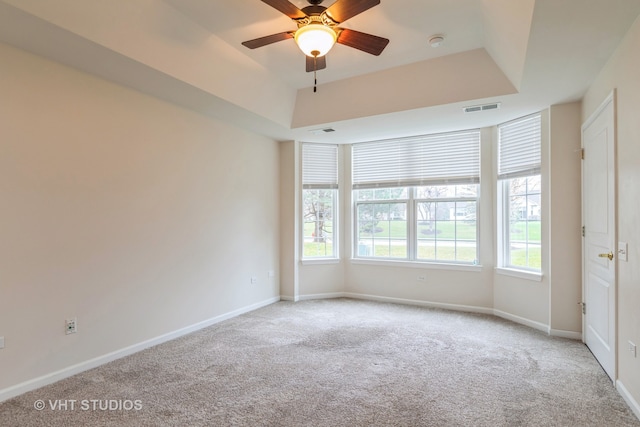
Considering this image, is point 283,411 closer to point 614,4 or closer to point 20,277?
point 20,277

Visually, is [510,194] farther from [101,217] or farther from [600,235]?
[101,217]

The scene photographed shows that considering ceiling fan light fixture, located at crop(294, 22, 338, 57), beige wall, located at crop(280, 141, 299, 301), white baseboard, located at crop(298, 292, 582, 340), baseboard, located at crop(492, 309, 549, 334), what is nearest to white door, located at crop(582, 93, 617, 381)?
white baseboard, located at crop(298, 292, 582, 340)

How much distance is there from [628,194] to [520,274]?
2127 mm

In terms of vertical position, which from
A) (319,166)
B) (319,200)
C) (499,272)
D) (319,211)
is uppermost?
(319,166)

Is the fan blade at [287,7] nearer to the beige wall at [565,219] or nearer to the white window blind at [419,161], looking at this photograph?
the beige wall at [565,219]

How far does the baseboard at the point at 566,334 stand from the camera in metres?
3.72

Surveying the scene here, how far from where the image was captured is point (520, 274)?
431cm

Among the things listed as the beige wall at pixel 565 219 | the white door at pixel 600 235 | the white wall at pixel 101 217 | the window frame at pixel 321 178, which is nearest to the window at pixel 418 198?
the window frame at pixel 321 178

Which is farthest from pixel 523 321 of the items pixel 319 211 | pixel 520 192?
pixel 319 211

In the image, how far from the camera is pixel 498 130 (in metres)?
4.65

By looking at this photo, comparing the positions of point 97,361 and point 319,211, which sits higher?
point 319,211

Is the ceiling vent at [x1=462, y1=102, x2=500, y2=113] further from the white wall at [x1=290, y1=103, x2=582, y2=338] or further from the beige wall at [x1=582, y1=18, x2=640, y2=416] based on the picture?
the beige wall at [x1=582, y1=18, x2=640, y2=416]

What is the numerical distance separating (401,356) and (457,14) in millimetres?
3080

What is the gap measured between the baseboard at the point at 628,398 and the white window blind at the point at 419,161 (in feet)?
9.45
